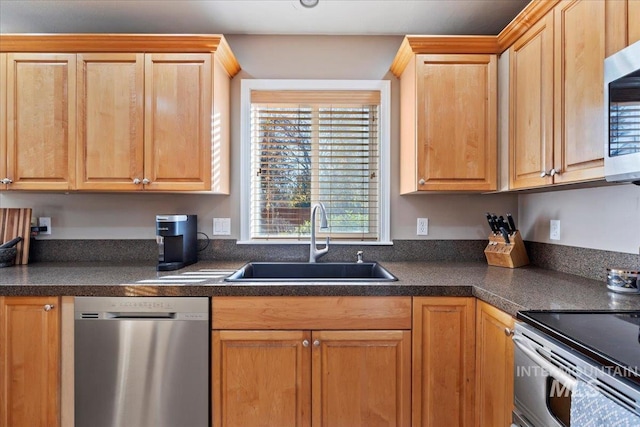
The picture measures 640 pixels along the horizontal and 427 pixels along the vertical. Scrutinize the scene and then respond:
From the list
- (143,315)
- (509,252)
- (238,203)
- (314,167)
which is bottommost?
(143,315)

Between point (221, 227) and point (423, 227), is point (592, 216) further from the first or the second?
point (221, 227)

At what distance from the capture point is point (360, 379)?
1504mm

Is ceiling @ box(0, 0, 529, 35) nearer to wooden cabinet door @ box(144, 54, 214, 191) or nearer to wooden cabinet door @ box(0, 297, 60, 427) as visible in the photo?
wooden cabinet door @ box(144, 54, 214, 191)

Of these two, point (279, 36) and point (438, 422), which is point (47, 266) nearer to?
point (279, 36)

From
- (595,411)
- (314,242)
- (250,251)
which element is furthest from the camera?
(250,251)

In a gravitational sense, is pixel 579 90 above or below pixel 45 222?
above

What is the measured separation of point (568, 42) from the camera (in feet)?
4.54

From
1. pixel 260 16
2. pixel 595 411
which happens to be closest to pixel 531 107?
pixel 595 411

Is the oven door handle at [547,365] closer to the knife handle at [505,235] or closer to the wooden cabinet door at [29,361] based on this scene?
the knife handle at [505,235]

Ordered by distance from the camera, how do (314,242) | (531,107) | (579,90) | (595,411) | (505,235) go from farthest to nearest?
(314,242), (505,235), (531,107), (579,90), (595,411)

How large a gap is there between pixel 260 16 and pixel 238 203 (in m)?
1.15

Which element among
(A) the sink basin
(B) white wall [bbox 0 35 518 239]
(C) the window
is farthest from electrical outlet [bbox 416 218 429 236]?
(A) the sink basin

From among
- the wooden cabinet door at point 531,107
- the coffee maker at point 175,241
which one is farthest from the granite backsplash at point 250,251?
the wooden cabinet door at point 531,107

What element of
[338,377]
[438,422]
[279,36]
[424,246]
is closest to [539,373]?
[438,422]
